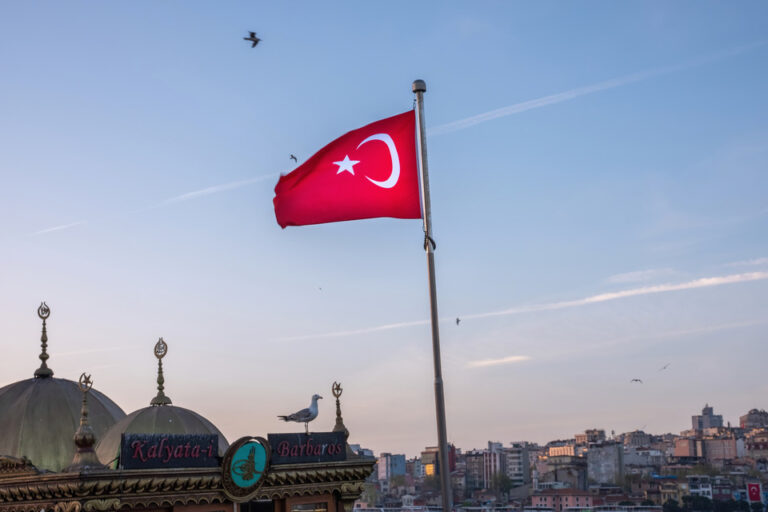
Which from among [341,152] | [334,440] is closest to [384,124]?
[341,152]

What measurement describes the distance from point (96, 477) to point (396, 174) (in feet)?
38.0

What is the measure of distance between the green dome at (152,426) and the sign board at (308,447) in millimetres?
1690

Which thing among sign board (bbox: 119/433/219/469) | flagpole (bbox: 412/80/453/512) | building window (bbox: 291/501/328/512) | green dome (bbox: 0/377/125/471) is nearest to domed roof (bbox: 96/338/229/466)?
sign board (bbox: 119/433/219/469)

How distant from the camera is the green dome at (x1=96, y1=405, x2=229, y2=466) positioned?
1174 inches

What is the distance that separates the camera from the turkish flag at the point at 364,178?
22.8 meters

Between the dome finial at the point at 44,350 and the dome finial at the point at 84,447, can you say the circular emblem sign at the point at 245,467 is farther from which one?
the dome finial at the point at 44,350

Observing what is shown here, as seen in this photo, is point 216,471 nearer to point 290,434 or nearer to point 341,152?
point 290,434

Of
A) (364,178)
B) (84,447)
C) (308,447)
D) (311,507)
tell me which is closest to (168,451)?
(84,447)

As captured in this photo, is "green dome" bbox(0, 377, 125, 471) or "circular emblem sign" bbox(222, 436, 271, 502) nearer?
Answer: "circular emblem sign" bbox(222, 436, 271, 502)

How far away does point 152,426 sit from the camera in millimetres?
30438

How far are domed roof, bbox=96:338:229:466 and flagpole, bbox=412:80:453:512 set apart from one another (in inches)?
431

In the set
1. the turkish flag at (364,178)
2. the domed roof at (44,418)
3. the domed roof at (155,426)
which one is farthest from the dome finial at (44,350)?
the turkish flag at (364,178)

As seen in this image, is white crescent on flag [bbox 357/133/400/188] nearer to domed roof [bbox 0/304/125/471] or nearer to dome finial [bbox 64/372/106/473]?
dome finial [bbox 64/372/106/473]

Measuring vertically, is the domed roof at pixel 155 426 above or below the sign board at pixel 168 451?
above
